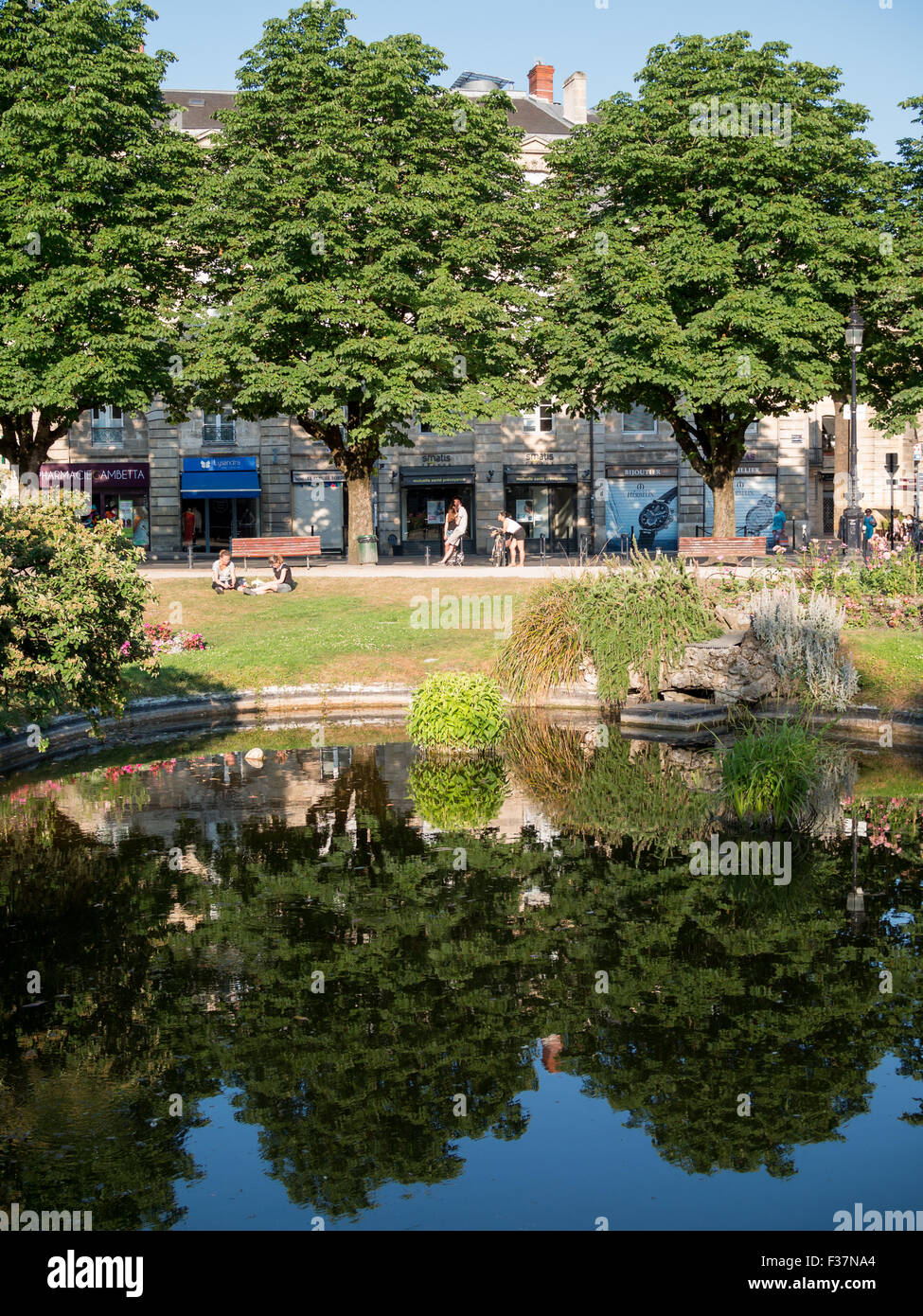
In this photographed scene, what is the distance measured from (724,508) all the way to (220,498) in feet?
70.8

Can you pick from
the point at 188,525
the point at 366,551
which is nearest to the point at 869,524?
the point at 366,551

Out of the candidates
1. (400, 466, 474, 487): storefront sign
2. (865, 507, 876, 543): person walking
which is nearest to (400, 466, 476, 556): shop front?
(400, 466, 474, 487): storefront sign

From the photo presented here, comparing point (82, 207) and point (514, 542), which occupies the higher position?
point (82, 207)

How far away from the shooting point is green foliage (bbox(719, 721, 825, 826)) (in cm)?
1345

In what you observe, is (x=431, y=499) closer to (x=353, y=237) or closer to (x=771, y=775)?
(x=353, y=237)

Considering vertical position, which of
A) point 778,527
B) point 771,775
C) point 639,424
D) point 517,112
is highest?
point 517,112

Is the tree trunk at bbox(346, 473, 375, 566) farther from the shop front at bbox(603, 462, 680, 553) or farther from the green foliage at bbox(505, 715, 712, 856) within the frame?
the green foliage at bbox(505, 715, 712, 856)

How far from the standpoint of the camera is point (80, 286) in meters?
32.6

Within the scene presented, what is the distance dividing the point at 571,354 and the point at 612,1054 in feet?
98.5

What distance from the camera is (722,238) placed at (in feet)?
116

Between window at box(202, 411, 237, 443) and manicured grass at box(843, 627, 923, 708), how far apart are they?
33.0 metres

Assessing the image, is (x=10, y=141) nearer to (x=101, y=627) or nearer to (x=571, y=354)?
(x=571, y=354)

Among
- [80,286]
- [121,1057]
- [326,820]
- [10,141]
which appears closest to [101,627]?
[326,820]

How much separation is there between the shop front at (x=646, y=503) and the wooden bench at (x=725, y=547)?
18.2m
